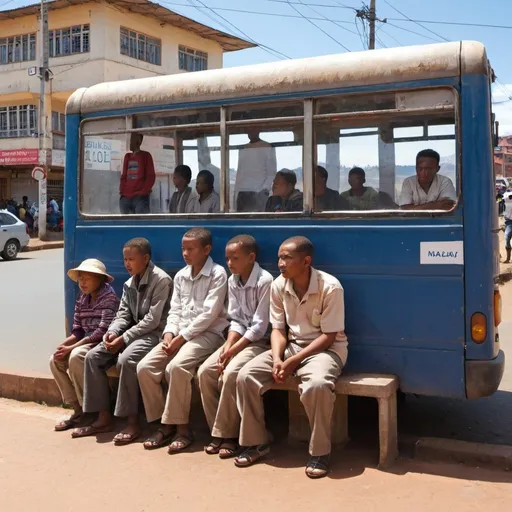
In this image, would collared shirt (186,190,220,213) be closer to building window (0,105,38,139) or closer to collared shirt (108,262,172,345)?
collared shirt (108,262,172,345)

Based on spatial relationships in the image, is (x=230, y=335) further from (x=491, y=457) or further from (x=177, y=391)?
(x=491, y=457)

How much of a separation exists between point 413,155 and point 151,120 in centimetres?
214

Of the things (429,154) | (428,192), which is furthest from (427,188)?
(429,154)

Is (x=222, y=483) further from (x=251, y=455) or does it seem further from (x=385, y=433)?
(x=385, y=433)

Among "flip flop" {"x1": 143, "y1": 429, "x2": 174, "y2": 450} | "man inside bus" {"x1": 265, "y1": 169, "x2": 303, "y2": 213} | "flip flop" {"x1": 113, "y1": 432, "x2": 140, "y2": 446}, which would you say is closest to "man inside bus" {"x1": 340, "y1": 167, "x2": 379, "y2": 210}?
"man inside bus" {"x1": 265, "y1": 169, "x2": 303, "y2": 213}

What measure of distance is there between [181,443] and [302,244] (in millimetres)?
1638

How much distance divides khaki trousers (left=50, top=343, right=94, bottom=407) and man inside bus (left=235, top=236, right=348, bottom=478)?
1494mm

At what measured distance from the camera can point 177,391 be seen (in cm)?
477

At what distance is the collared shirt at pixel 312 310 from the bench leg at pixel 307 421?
1.20ft

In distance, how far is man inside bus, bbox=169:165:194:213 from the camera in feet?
17.4

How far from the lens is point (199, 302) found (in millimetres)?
5043

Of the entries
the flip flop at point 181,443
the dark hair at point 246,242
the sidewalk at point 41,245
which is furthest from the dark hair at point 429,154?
the sidewalk at point 41,245

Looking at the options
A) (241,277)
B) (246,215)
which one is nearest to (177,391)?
(241,277)

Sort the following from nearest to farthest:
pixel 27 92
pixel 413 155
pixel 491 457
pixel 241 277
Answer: pixel 491 457, pixel 413 155, pixel 241 277, pixel 27 92
